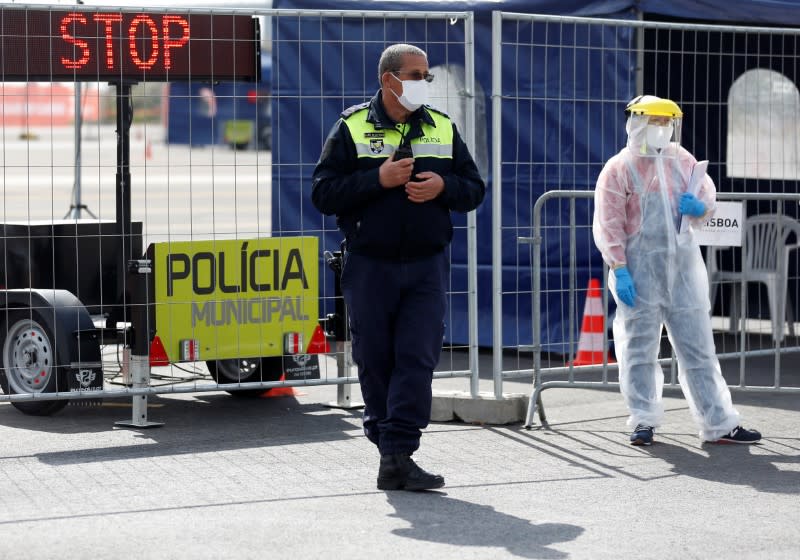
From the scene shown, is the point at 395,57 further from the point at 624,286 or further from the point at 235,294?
the point at 235,294

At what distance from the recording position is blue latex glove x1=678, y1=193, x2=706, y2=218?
757 centimetres

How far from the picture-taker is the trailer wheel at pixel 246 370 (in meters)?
9.16

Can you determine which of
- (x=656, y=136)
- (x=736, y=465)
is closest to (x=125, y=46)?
(x=656, y=136)

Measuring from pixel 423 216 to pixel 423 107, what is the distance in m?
0.53

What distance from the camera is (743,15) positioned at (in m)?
10.7

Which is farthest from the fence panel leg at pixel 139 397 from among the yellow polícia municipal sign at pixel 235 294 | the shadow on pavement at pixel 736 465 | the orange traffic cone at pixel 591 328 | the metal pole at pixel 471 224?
the orange traffic cone at pixel 591 328

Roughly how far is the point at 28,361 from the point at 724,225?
13.2ft

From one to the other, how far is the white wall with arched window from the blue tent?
4.52 feet

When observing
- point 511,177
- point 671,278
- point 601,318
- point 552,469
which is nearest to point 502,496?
point 552,469

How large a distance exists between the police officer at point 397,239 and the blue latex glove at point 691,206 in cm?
145

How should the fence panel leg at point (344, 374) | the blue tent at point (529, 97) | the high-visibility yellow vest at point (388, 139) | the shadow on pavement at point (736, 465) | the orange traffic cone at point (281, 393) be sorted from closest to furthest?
the high-visibility yellow vest at point (388, 139) → the shadow on pavement at point (736, 465) → the fence panel leg at point (344, 374) → the orange traffic cone at point (281, 393) → the blue tent at point (529, 97)

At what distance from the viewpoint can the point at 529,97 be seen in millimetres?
10719

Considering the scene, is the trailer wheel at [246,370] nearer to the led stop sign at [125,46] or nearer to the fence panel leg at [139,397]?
the fence panel leg at [139,397]

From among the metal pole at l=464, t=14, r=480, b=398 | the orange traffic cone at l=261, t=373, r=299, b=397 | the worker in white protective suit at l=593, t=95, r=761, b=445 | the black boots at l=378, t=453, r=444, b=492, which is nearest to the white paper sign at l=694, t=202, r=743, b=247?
the worker in white protective suit at l=593, t=95, r=761, b=445
